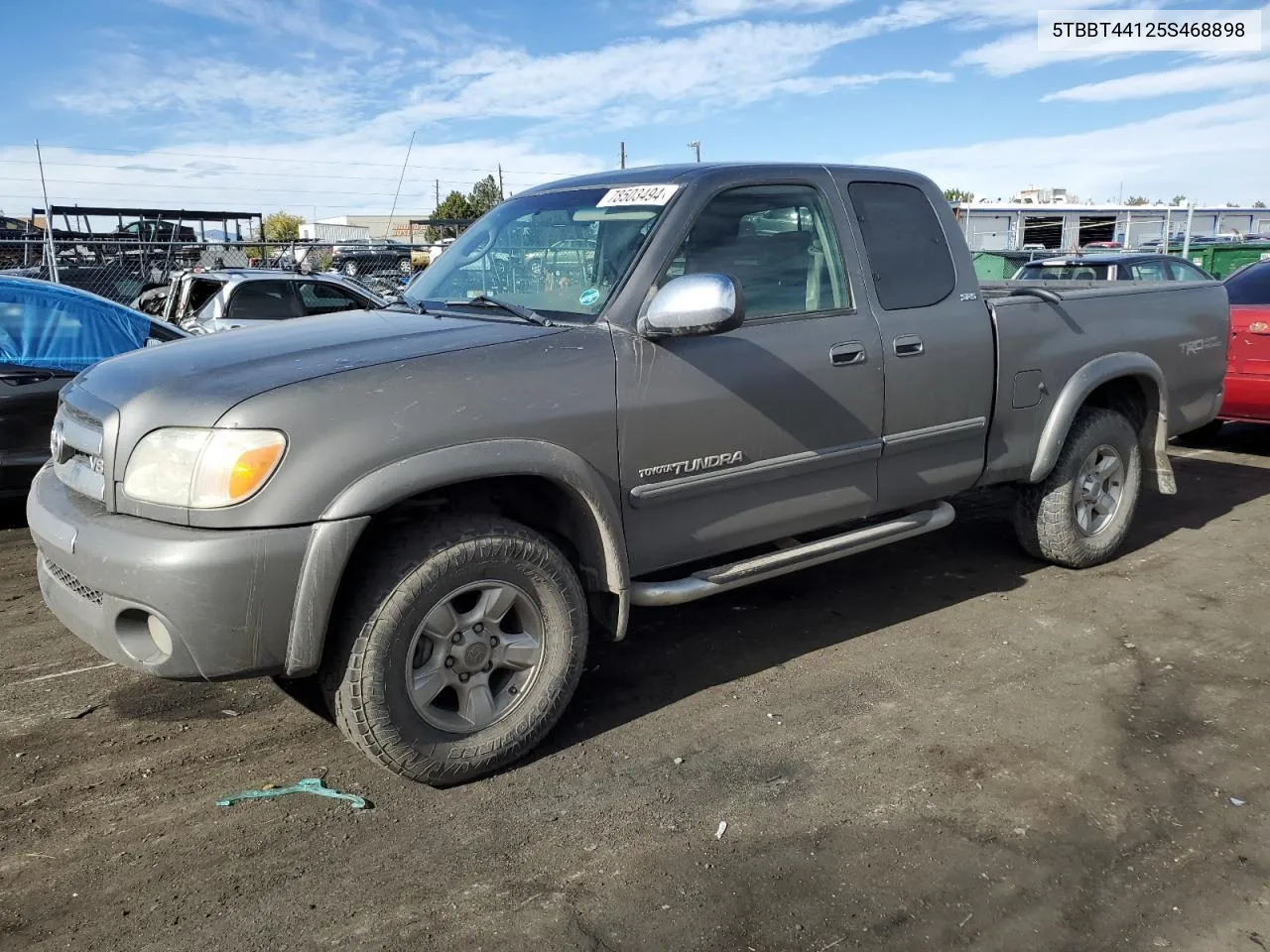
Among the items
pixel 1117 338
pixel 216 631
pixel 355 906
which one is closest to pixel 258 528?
pixel 216 631

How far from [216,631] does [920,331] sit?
2.97 metres

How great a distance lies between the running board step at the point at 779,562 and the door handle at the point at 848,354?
0.72 meters

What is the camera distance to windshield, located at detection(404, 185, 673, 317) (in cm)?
370

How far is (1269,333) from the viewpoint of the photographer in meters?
7.74

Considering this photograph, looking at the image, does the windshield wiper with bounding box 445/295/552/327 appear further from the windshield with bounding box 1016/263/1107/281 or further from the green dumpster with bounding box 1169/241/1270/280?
the green dumpster with bounding box 1169/241/1270/280

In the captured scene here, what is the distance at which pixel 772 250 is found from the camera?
13.1 ft

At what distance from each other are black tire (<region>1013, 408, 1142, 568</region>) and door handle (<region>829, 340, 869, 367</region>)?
162 cm

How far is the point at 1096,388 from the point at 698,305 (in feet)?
9.38

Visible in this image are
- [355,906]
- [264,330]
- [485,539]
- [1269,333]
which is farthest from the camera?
[1269,333]

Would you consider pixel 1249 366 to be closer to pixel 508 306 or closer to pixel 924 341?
pixel 924 341

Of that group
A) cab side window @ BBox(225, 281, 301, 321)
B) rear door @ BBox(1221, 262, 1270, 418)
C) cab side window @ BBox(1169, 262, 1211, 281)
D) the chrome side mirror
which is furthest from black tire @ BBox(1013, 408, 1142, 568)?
cab side window @ BBox(225, 281, 301, 321)

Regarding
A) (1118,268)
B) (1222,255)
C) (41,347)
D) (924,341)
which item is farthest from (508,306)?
(1222,255)

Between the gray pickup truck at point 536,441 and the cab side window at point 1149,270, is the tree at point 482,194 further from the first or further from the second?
the gray pickup truck at point 536,441

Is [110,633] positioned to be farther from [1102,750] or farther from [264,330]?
[1102,750]
